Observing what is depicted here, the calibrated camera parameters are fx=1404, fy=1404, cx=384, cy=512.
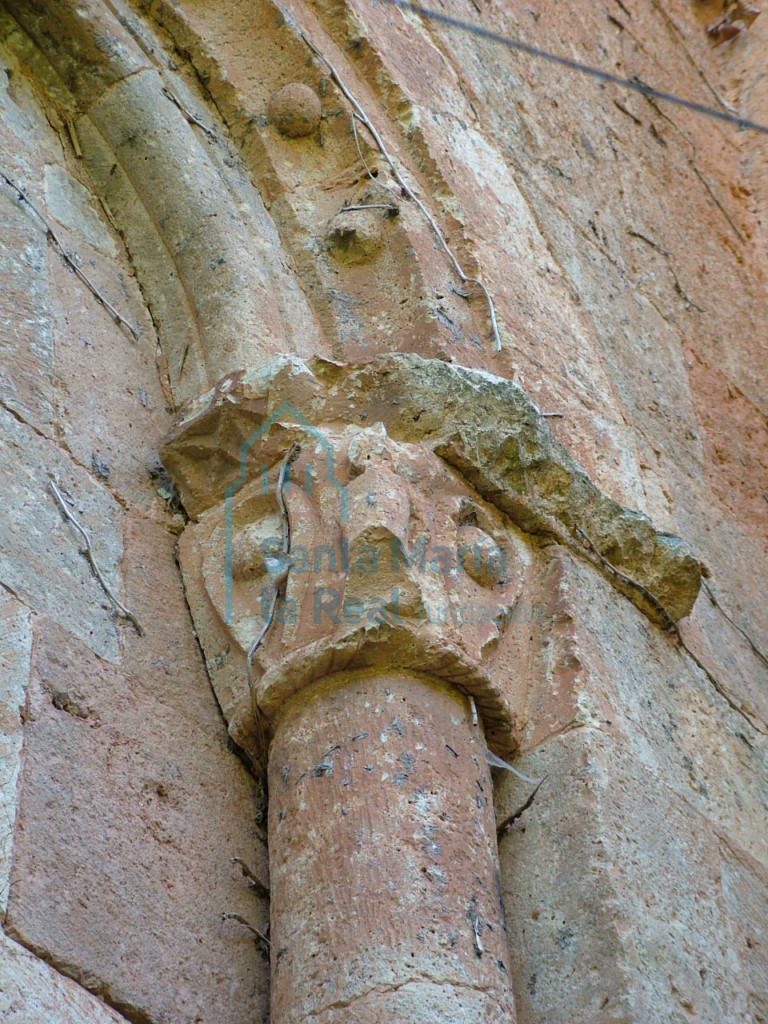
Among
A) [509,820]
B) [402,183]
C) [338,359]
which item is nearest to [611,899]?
[509,820]

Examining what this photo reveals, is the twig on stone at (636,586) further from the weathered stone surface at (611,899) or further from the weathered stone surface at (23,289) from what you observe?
the weathered stone surface at (23,289)

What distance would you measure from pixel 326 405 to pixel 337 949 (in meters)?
1.01

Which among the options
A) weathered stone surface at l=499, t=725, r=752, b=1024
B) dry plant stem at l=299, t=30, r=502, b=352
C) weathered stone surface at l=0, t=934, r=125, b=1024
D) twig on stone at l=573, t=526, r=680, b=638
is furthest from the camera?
dry plant stem at l=299, t=30, r=502, b=352

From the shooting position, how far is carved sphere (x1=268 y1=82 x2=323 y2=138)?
3.13m

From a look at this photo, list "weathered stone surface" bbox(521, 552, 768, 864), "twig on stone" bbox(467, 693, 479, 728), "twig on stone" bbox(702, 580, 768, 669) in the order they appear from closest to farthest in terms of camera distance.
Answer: "twig on stone" bbox(467, 693, 479, 728) < "weathered stone surface" bbox(521, 552, 768, 864) < "twig on stone" bbox(702, 580, 768, 669)

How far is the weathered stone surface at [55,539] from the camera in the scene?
2.10 m

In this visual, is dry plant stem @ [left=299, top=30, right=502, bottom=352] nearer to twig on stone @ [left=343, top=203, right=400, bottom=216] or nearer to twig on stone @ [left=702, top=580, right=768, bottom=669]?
twig on stone @ [left=343, top=203, right=400, bottom=216]

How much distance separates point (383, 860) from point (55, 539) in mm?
735

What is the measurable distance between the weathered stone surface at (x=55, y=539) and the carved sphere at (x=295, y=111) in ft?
3.78

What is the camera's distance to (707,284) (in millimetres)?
4297

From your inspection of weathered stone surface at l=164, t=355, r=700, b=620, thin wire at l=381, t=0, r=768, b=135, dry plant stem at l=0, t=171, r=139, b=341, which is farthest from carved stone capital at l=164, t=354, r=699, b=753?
thin wire at l=381, t=0, r=768, b=135

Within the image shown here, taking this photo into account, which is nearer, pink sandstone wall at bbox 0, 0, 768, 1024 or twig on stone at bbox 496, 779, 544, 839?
pink sandstone wall at bbox 0, 0, 768, 1024

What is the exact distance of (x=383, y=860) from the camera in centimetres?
189

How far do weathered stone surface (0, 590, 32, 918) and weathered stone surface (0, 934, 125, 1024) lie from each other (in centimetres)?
7
